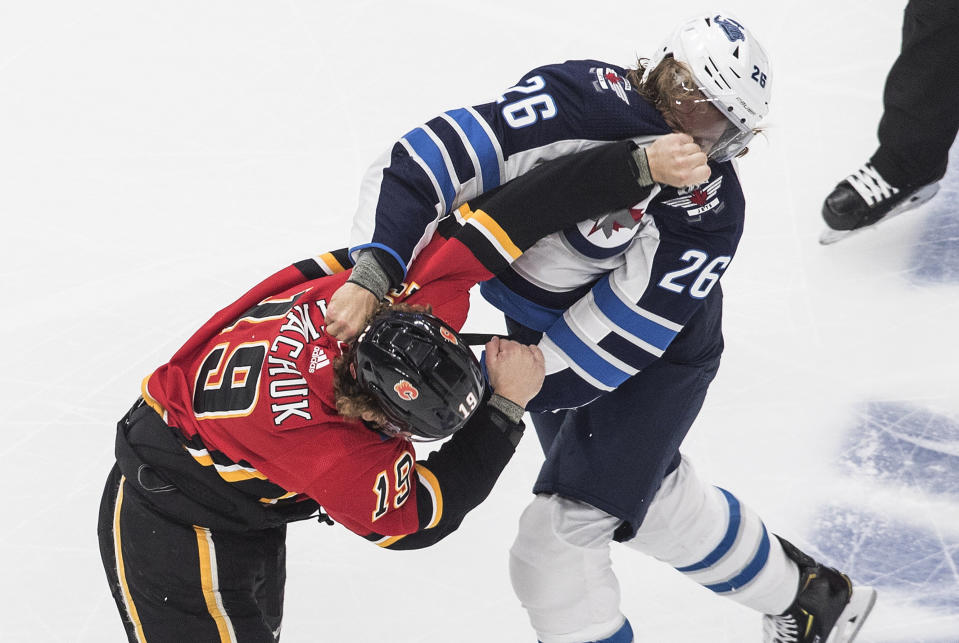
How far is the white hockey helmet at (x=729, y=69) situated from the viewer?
6.83 ft

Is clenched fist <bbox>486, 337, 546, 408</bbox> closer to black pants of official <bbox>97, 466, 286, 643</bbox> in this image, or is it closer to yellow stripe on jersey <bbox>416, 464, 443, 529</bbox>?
yellow stripe on jersey <bbox>416, 464, 443, 529</bbox>

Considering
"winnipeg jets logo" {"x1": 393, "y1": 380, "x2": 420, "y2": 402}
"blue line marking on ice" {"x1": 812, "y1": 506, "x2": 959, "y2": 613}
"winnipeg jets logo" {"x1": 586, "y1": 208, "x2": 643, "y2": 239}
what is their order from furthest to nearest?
"blue line marking on ice" {"x1": 812, "y1": 506, "x2": 959, "y2": 613}
"winnipeg jets logo" {"x1": 586, "y1": 208, "x2": 643, "y2": 239}
"winnipeg jets logo" {"x1": 393, "y1": 380, "x2": 420, "y2": 402}

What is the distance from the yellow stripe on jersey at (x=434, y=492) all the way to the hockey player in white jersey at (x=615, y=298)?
0.34 m

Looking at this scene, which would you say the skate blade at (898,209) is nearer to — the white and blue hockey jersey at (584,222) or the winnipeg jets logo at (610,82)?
the white and blue hockey jersey at (584,222)

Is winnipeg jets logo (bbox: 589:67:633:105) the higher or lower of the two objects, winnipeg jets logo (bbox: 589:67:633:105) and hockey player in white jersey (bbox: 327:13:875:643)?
the higher

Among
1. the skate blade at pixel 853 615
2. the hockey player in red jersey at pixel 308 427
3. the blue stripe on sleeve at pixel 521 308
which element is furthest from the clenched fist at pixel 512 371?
the skate blade at pixel 853 615

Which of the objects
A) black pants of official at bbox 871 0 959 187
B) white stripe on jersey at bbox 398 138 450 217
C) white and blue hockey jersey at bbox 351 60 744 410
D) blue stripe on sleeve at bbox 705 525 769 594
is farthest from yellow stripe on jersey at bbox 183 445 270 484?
black pants of official at bbox 871 0 959 187

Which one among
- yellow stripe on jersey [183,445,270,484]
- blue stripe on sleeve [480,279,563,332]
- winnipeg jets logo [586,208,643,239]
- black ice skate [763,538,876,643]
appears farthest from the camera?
black ice skate [763,538,876,643]

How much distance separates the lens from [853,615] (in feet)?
9.13

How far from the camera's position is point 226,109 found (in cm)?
387

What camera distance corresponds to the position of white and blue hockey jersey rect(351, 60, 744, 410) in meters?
2.16

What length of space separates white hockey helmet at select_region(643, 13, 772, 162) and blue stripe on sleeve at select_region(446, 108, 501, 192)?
0.40 meters

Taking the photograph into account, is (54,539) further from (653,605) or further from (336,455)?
(653,605)

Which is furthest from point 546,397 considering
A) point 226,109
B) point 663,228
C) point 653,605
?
point 226,109
